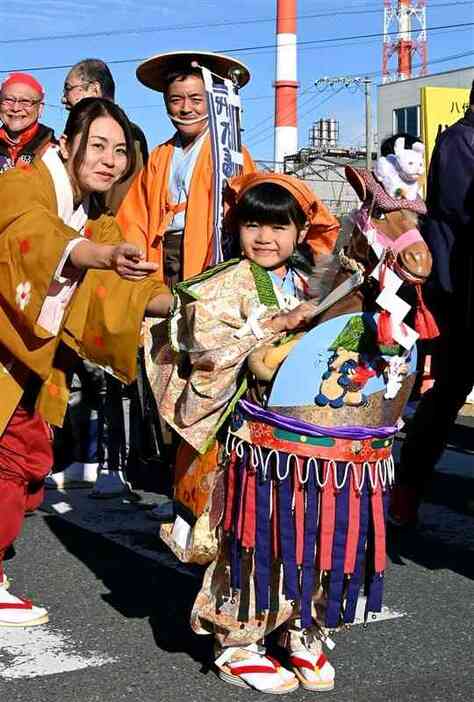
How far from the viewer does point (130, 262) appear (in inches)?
101

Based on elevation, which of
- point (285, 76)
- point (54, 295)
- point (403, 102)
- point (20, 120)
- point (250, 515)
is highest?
point (403, 102)

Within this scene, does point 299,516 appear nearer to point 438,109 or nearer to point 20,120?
point 20,120

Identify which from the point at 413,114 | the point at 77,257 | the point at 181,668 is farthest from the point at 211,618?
the point at 413,114

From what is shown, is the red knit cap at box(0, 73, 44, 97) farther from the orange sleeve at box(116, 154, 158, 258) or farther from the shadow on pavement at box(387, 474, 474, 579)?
the shadow on pavement at box(387, 474, 474, 579)

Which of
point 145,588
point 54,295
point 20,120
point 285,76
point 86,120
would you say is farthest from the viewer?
point 285,76

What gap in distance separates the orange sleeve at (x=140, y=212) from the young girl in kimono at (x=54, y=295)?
2.60 feet

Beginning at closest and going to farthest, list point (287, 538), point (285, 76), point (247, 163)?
point (287, 538)
point (247, 163)
point (285, 76)

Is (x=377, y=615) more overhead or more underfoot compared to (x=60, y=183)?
more underfoot

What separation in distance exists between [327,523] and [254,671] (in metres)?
0.48

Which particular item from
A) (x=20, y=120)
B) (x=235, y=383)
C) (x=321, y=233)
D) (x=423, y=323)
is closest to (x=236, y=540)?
(x=235, y=383)

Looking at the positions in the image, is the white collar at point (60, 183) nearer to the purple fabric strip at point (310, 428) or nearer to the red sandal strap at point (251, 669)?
the purple fabric strip at point (310, 428)

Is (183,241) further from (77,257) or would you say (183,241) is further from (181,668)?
(181,668)

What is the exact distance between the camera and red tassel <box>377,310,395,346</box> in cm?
256

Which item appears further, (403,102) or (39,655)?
(403,102)
